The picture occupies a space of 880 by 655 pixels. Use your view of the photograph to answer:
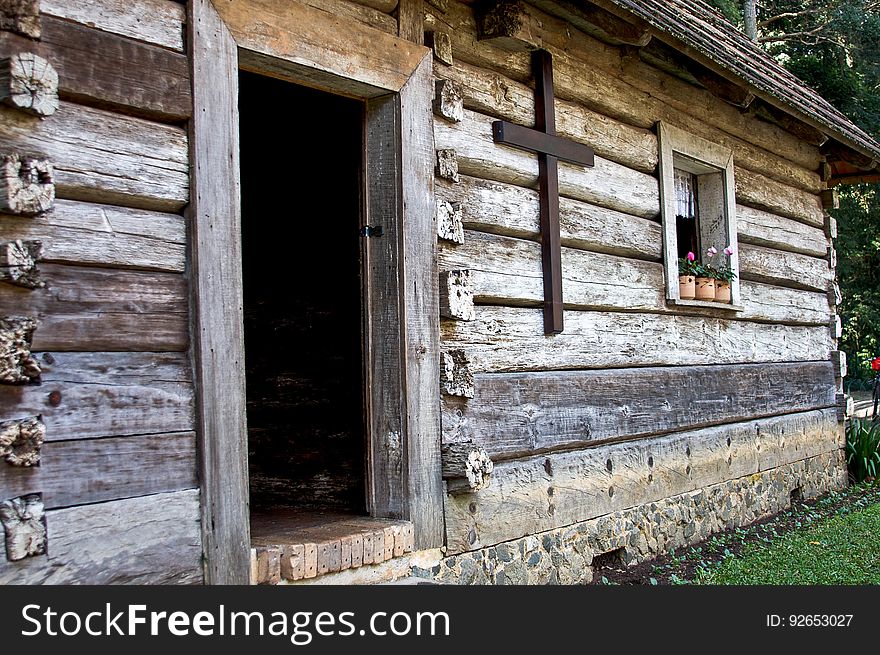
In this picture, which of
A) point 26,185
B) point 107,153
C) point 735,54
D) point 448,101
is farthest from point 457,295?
point 735,54

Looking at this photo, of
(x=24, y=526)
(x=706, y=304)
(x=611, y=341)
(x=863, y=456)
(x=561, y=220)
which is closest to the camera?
(x=24, y=526)

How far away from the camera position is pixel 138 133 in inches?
143

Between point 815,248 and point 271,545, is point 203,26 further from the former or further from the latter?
point 815,248

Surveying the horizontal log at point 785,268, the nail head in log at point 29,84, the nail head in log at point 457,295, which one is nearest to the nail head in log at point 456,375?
the nail head in log at point 457,295

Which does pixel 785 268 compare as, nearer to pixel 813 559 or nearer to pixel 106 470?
pixel 813 559

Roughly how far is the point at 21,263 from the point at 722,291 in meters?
5.80

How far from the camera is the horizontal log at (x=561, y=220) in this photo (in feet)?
17.4

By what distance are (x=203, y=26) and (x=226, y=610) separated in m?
2.31

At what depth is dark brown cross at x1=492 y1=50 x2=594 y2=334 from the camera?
5734 millimetres

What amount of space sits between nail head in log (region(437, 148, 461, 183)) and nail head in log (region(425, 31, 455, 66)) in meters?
0.50

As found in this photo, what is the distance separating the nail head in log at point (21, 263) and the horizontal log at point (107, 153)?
241 millimetres

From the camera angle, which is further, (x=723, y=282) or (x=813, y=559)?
(x=723, y=282)

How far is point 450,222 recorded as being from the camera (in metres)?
5.09

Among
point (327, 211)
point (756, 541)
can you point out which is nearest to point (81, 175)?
point (327, 211)
